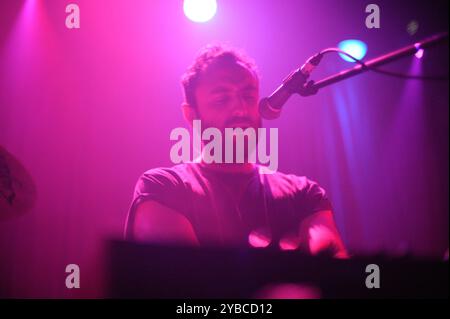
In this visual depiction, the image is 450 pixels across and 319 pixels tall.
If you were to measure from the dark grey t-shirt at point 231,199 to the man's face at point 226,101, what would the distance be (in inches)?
10.1

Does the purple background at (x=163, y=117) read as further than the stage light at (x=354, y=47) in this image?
No

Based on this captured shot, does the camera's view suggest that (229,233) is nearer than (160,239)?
No

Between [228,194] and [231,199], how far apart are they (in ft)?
0.10

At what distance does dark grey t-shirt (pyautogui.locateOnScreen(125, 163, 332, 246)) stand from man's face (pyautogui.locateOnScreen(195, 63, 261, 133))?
26 cm

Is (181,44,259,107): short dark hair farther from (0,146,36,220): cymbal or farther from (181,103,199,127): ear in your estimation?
(0,146,36,220): cymbal

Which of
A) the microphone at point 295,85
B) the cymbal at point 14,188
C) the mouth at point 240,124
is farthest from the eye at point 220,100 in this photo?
the cymbal at point 14,188

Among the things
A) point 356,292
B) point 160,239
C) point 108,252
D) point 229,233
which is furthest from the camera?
point 229,233

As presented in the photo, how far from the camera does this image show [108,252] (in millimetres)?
1021

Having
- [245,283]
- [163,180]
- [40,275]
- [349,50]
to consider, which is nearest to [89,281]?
[40,275]

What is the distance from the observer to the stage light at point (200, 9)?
7.83 feet

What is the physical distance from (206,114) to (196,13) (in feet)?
1.93

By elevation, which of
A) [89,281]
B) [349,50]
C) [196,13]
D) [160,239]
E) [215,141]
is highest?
[196,13]

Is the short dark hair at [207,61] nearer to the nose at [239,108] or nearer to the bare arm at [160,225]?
the nose at [239,108]

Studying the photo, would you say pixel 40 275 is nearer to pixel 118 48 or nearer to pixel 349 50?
pixel 118 48
